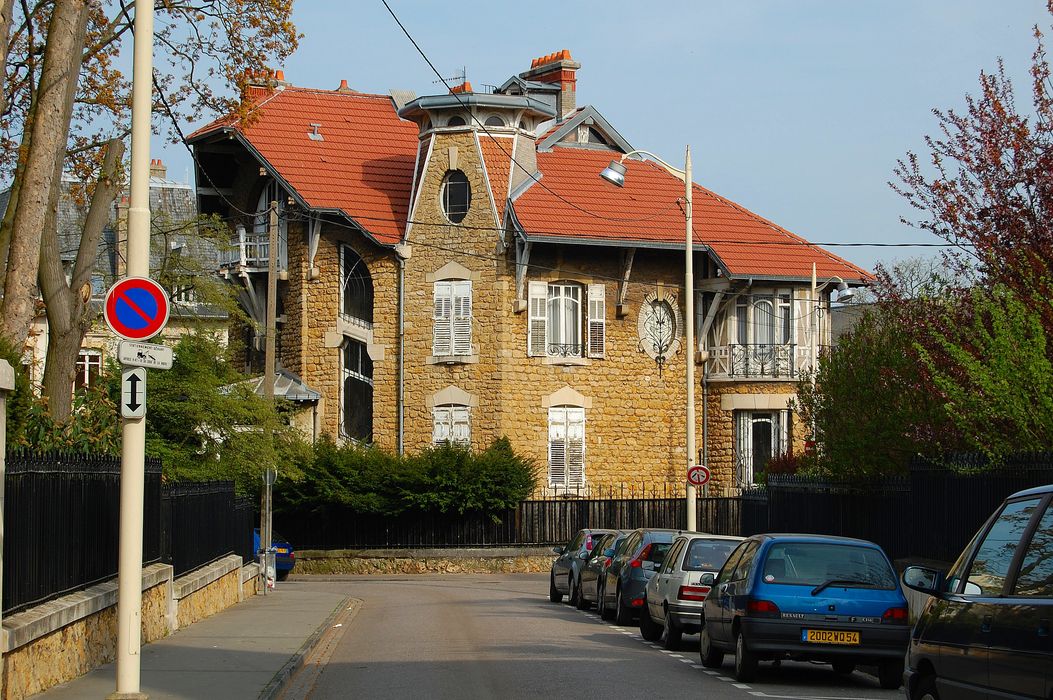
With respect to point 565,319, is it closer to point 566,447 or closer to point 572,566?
point 566,447

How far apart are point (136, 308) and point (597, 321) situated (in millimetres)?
32479

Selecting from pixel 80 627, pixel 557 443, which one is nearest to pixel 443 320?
pixel 557 443

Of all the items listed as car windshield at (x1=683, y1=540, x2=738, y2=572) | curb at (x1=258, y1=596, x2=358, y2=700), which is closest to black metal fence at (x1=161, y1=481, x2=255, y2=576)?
curb at (x1=258, y1=596, x2=358, y2=700)

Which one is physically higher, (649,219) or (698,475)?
(649,219)

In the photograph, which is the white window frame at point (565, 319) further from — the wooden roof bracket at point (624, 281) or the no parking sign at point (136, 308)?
the no parking sign at point (136, 308)

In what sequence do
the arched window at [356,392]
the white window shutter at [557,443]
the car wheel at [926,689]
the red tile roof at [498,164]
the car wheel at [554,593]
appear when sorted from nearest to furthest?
→ the car wheel at [926,689], the car wheel at [554,593], the red tile roof at [498,164], the white window shutter at [557,443], the arched window at [356,392]

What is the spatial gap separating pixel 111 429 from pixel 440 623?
6037 millimetres

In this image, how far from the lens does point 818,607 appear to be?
48.2 feet

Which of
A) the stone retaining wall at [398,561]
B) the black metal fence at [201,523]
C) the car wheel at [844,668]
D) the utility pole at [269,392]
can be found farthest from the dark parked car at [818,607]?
the stone retaining wall at [398,561]

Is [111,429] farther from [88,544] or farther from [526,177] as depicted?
[526,177]

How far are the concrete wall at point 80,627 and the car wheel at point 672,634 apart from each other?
6.48 metres

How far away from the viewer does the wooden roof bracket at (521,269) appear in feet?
140

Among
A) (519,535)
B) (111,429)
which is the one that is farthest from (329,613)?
(519,535)

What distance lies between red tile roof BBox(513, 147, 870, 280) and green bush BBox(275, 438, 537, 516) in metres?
6.58
